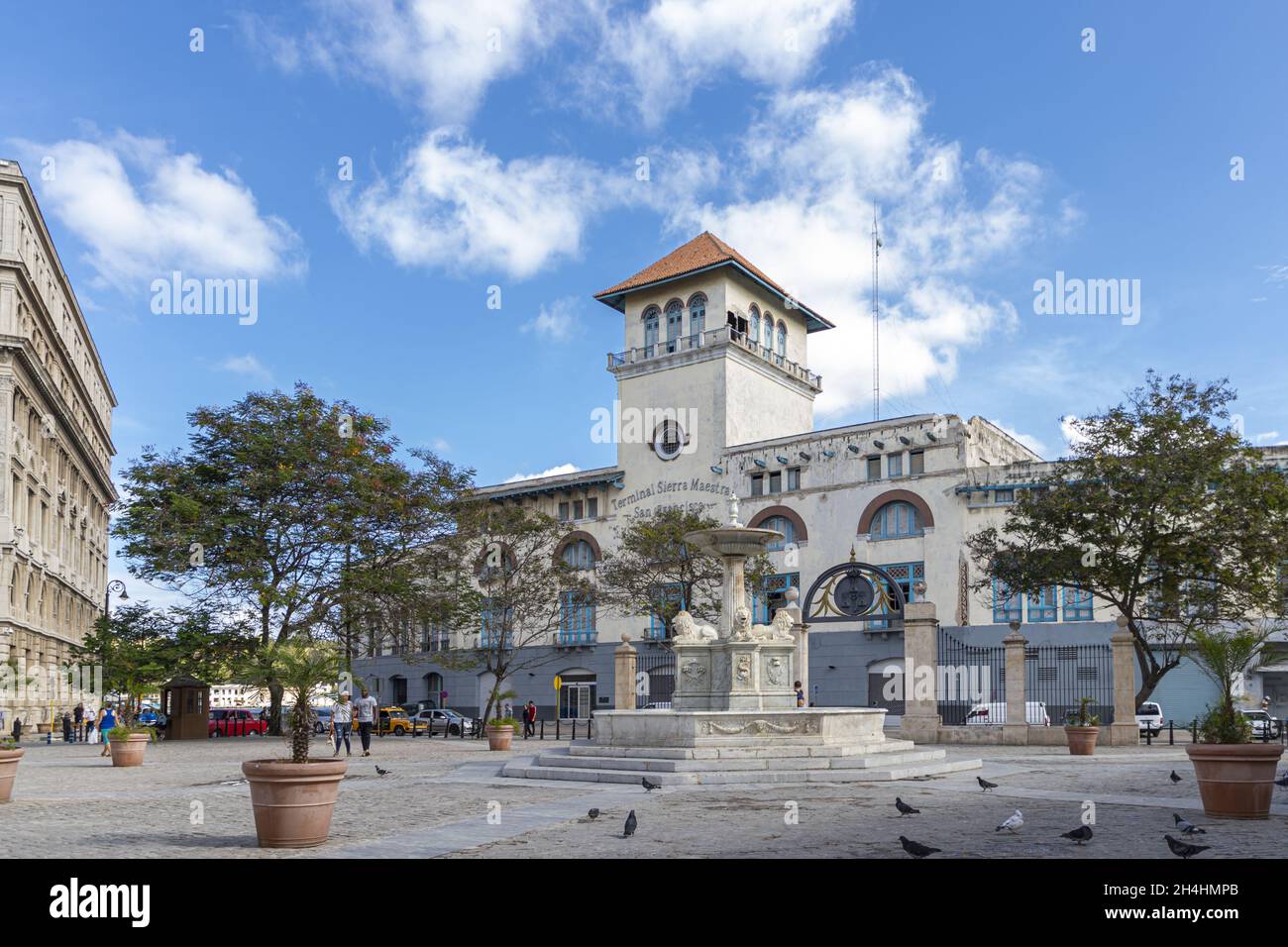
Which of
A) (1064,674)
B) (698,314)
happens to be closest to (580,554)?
(698,314)

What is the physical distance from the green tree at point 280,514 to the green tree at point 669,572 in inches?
316

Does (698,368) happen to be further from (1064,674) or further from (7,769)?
(7,769)

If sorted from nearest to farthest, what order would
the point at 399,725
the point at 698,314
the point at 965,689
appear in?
the point at 965,689 → the point at 399,725 → the point at 698,314

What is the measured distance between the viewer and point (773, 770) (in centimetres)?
1689

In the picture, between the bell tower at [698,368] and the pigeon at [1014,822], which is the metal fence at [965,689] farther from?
the pigeon at [1014,822]

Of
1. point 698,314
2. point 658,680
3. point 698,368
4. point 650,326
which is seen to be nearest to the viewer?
point 658,680

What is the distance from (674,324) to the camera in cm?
5538

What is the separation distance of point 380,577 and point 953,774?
22957 millimetres

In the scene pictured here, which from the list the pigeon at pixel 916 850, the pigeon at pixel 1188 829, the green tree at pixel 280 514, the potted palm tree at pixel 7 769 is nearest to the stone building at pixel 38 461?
the green tree at pixel 280 514

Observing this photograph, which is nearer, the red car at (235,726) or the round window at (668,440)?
→ the red car at (235,726)

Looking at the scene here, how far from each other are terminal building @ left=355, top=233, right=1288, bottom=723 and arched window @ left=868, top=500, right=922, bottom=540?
78 millimetres

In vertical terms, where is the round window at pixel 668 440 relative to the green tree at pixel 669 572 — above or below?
above

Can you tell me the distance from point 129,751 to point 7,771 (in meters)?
9.23

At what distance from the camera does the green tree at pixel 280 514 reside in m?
35.9
